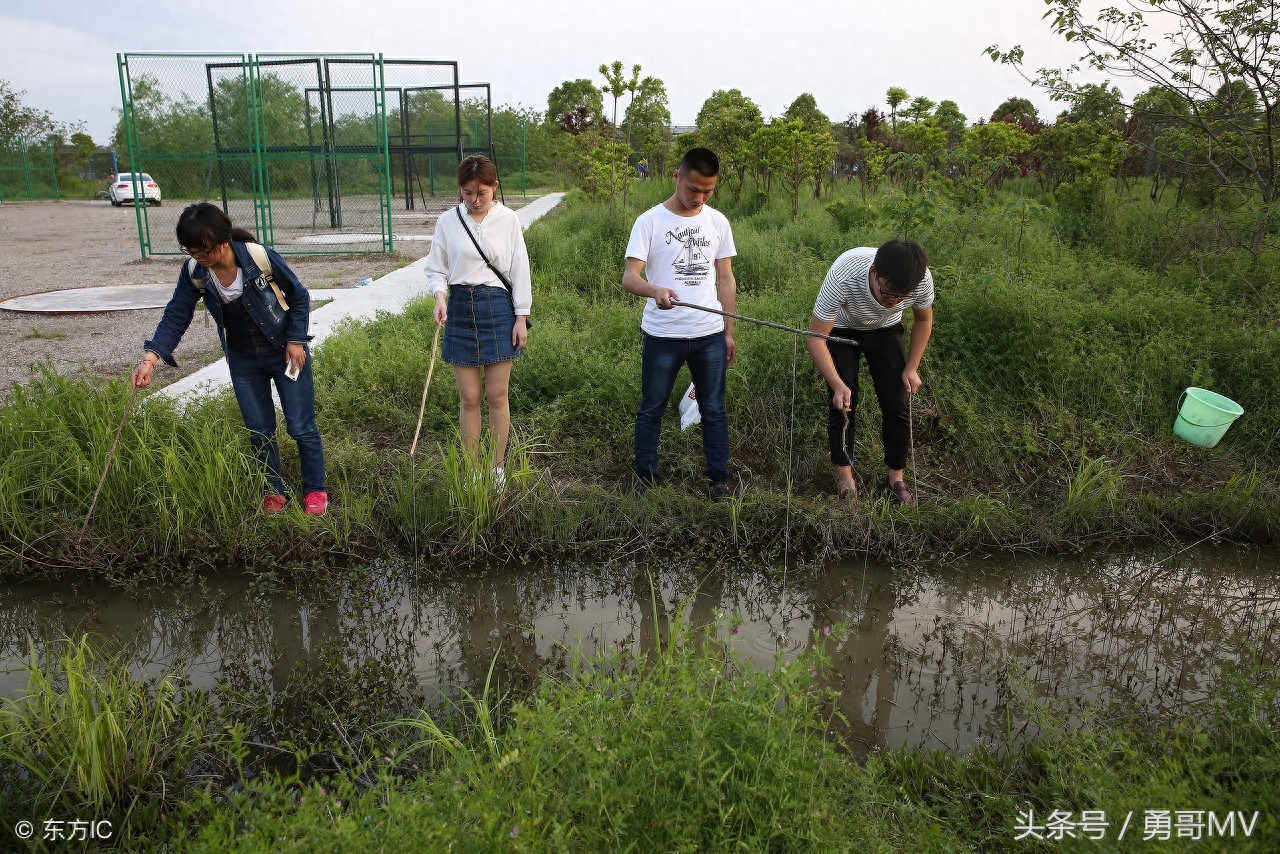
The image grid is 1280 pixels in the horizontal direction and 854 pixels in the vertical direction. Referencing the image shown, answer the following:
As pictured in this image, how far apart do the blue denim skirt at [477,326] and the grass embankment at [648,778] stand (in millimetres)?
1765

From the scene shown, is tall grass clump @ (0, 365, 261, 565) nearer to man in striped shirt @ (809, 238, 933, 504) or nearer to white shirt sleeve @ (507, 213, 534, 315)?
white shirt sleeve @ (507, 213, 534, 315)

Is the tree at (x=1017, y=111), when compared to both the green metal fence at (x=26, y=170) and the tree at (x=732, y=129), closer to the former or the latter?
the tree at (x=732, y=129)

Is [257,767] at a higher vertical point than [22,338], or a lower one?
lower

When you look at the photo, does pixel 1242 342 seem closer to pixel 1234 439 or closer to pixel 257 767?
pixel 1234 439

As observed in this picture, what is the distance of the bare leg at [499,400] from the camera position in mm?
4082

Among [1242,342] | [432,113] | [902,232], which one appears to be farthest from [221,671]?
[432,113]

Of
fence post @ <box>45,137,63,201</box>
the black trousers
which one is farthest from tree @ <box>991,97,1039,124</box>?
fence post @ <box>45,137,63,201</box>

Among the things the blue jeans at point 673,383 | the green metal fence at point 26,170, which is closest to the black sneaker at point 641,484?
the blue jeans at point 673,383

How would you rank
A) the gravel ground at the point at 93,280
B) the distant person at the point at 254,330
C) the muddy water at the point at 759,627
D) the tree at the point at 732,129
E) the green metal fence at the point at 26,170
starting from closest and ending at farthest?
the muddy water at the point at 759,627 < the distant person at the point at 254,330 < the gravel ground at the point at 93,280 < the tree at the point at 732,129 < the green metal fence at the point at 26,170

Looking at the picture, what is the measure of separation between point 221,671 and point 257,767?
629mm

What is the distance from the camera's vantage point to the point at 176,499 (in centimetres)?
370

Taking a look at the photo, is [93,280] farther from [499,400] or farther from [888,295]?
[888,295]

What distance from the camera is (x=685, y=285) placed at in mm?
3900
